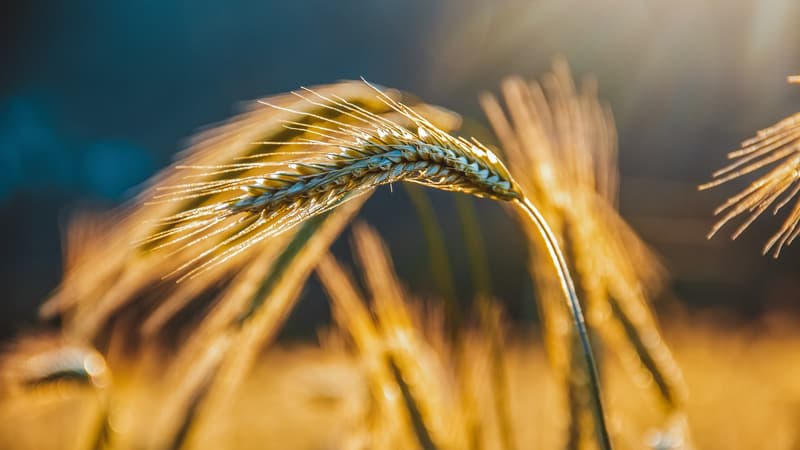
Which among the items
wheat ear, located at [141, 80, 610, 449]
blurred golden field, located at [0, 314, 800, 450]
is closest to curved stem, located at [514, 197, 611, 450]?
wheat ear, located at [141, 80, 610, 449]

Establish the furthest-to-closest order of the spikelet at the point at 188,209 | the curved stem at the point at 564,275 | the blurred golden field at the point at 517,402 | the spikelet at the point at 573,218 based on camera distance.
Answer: the blurred golden field at the point at 517,402 → the spikelet at the point at 573,218 → the spikelet at the point at 188,209 → the curved stem at the point at 564,275

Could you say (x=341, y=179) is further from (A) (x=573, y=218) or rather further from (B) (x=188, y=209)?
(A) (x=573, y=218)

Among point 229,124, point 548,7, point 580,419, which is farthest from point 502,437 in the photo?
point 548,7

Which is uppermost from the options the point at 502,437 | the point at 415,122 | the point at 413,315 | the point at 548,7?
the point at 548,7

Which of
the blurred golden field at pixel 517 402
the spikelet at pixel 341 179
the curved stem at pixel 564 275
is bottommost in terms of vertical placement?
the blurred golden field at pixel 517 402

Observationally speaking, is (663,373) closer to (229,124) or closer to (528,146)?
(528,146)

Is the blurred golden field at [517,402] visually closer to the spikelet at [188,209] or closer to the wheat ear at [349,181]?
the spikelet at [188,209]

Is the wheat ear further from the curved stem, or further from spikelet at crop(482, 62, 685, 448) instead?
spikelet at crop(482, 62, 685, 448)

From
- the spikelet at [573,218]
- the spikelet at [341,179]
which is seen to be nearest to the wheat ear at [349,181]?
the spikelet at [341,179]
